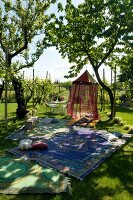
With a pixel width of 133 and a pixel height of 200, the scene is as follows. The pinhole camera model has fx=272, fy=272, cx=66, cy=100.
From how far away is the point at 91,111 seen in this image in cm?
1672

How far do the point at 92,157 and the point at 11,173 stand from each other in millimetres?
2774

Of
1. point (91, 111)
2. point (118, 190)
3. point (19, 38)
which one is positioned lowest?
point (118, 190)

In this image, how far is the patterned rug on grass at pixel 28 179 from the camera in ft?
19.5

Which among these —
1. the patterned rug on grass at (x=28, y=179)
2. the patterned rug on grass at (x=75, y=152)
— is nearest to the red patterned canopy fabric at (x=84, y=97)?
the patterned rug on grass at (x=75, y=152)

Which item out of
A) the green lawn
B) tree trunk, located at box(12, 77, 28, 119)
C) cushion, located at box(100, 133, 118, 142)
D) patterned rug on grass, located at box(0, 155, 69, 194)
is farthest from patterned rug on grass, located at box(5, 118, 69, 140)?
the green lawn

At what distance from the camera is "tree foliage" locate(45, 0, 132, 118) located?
536 inches

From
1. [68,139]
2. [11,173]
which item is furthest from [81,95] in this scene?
[11,173]

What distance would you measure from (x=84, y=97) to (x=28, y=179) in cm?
1085

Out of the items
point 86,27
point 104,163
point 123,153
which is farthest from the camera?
point 86,27

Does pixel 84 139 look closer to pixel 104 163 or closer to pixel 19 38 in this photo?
pixel 104 163

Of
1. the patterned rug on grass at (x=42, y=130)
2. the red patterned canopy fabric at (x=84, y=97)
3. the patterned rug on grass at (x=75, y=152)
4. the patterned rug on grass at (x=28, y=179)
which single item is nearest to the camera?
the patterned rug on grass at (x=28, y=179)

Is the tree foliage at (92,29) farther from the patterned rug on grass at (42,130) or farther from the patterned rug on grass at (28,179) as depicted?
the patterned rug on grass at (28,179)

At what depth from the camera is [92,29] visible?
14875 millimetres

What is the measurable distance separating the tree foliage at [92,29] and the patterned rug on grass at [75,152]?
207 inches
